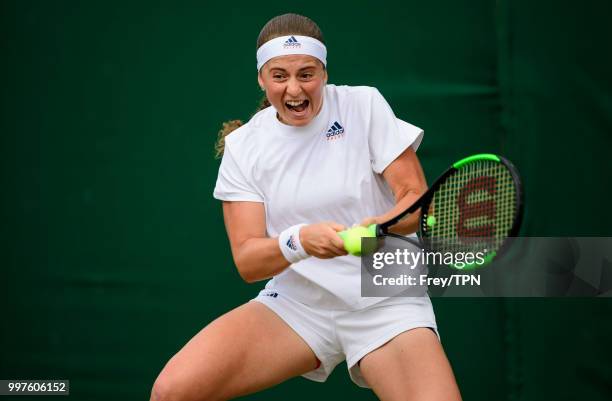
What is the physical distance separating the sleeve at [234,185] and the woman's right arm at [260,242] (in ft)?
0.07

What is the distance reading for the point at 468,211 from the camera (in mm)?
2992

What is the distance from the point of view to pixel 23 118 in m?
4.48

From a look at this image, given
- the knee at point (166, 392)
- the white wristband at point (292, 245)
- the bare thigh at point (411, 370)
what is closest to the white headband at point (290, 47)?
the white wristband at point (292, 245)

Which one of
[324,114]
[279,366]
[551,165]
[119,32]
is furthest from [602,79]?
[119,32]

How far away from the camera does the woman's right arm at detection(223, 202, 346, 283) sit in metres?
2.94

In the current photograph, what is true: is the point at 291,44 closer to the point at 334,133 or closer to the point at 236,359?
the point at 334,133

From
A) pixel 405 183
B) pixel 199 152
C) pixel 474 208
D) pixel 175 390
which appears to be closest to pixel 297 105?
pixel 405 183

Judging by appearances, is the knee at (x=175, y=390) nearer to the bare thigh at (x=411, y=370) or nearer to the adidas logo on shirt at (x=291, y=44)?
the bare thigh at (x=411, y=370)

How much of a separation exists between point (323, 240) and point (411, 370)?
0.44 metres

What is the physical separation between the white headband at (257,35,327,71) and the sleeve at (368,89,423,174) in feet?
0.80

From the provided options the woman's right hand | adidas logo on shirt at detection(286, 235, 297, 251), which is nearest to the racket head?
the woman's right hand

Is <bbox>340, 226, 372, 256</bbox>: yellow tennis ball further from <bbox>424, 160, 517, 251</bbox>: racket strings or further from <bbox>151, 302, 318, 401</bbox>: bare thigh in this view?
<bbox>151, 302, 318, 401</bbox>: bare thigh

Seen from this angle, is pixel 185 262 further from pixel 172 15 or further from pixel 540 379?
pixel 540 379

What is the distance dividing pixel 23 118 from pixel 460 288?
1947 mm
